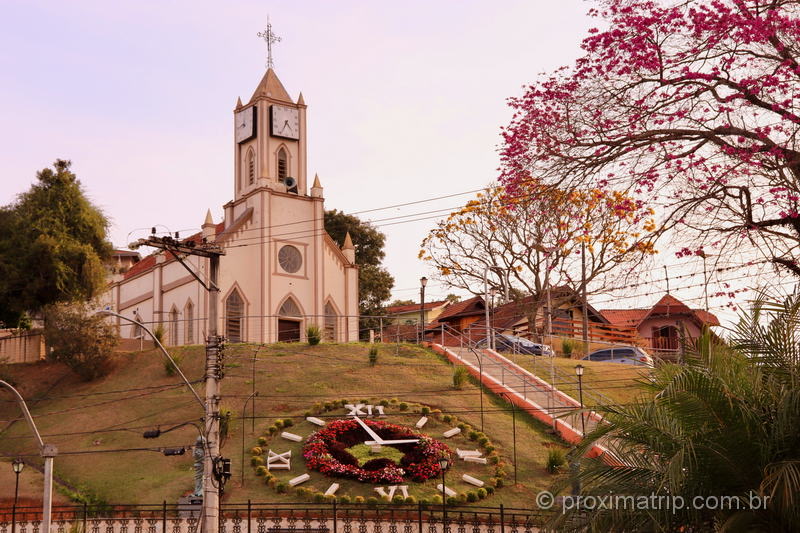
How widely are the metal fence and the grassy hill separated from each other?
4.25 ft

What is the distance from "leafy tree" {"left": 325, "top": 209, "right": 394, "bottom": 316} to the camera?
70.2 m

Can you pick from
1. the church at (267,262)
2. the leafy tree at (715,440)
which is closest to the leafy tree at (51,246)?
the church at (267,262)

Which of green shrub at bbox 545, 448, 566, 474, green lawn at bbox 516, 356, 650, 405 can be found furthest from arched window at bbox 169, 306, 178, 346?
green shrub at bbox 545, 448, 566, 474

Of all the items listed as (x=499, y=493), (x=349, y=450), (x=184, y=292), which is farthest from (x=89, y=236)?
(x=499, y=493)

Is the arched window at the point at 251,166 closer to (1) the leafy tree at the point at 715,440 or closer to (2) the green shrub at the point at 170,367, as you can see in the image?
(2) the green shrub at the point at 170,367

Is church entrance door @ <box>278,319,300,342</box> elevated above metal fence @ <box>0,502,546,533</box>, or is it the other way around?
church entrance door @ <box>278,319,300,342</box>

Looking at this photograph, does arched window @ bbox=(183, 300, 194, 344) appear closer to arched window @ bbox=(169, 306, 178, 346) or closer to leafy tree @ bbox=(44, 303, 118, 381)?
arched window @ bbox=(169, 306, 178, 346)

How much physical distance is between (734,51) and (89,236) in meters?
40.6

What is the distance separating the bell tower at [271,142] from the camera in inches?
2304

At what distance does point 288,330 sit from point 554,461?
25.8 m

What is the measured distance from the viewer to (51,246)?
4831cm

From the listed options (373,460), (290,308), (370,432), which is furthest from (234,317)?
(373,460)

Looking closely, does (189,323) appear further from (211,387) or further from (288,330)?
(211,387)

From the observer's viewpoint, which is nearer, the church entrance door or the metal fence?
the metal fence
